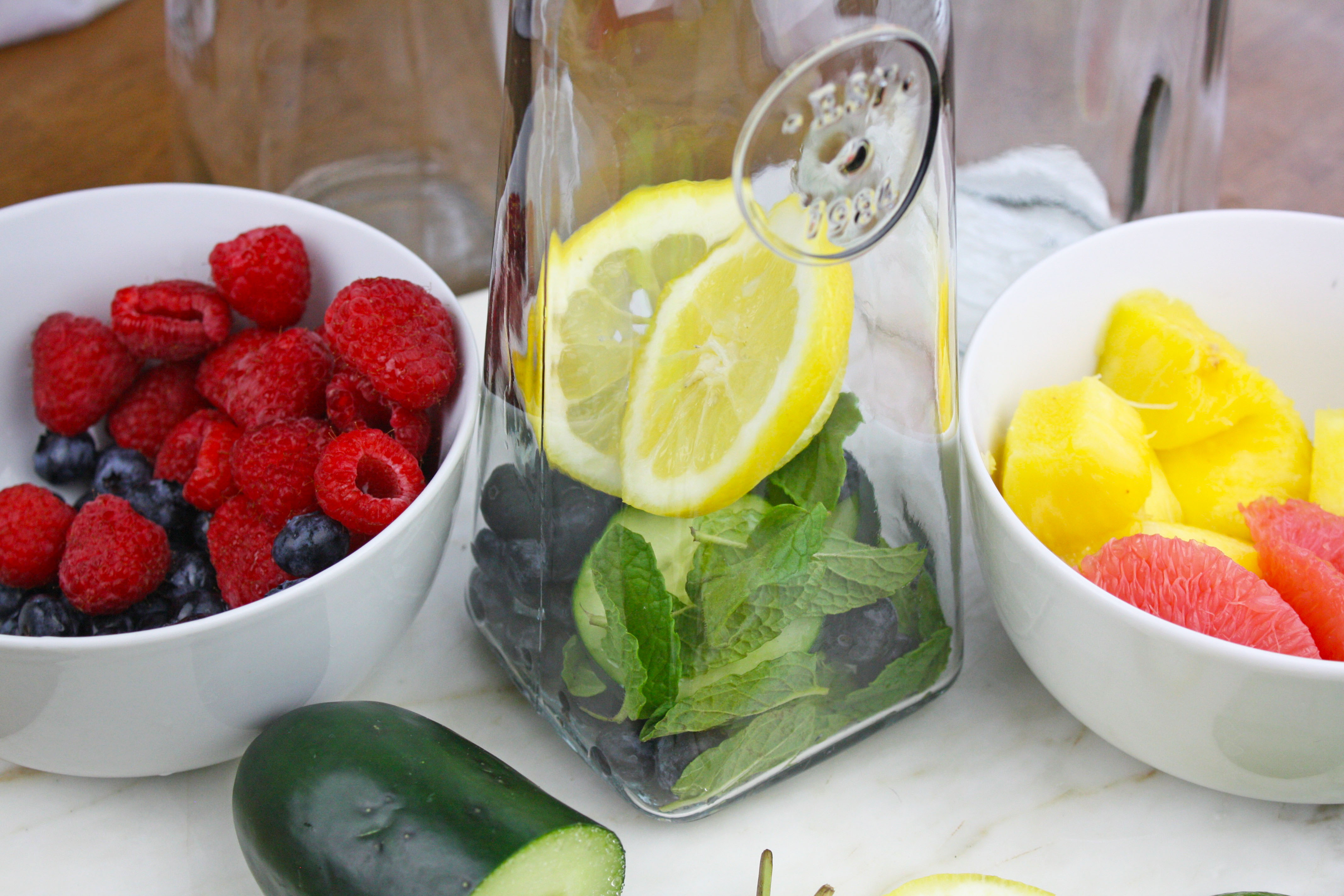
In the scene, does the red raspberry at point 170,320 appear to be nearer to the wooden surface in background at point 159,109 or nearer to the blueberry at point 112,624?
the blueberry at point 112,624

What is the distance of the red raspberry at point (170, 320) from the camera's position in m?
0.50

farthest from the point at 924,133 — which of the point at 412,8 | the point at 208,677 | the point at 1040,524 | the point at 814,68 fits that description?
the point at 412,8

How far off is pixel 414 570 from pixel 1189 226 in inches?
14.6

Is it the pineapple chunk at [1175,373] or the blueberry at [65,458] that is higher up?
the pineapple chunk at [1175,373]

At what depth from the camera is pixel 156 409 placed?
519mm

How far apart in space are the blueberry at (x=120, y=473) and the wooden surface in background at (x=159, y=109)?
0.96 ft

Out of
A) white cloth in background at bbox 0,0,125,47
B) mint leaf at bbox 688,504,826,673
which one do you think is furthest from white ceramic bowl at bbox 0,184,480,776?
white cloth in background at bbox 0,0,125,47

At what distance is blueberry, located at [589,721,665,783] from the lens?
1.32 ft

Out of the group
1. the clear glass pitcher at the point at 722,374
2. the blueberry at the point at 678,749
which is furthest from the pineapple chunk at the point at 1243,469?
the blueberry at the point at 678,749

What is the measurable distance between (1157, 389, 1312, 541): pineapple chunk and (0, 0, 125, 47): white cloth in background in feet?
2.80

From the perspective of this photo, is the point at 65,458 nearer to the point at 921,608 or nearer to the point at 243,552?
the point at 243,552

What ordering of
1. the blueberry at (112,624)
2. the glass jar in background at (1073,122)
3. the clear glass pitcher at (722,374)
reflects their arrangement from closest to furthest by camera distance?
the clear glass pitcher at (722,374) → the blueberry at (112,624) → the glass jar in background at (1073,122)

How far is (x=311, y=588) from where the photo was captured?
39 cm

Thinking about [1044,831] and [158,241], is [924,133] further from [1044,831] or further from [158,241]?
[158,241]
